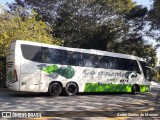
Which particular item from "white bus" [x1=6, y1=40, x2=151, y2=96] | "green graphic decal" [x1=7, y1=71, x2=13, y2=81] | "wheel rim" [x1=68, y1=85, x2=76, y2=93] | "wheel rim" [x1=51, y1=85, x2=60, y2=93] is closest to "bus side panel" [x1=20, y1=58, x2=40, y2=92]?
"white bus" [x1=6, y1=40, x2=151, y2=96]

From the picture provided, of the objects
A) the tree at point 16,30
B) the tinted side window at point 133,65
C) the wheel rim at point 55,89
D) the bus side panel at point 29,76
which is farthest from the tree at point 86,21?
the bus side panel at point 29,76

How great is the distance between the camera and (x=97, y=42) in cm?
3916

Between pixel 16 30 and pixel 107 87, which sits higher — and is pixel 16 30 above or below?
above

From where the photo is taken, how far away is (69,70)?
18219mm

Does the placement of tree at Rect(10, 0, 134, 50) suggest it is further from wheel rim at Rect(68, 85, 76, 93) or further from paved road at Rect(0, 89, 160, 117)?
paved road at Rect(0, 89, 160, 117)

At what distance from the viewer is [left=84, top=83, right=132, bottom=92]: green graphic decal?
63.5 ft

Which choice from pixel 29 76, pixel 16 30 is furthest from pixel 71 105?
pixel 16 30

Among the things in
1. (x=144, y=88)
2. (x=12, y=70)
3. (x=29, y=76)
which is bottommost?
Answer: (x=144, y=88)

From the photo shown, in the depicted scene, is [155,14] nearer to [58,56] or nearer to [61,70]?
[58,56]

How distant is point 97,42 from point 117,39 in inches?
167

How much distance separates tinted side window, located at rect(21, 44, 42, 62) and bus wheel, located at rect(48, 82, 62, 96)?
177 centimetres

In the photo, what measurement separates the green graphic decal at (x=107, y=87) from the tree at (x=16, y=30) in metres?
6.96

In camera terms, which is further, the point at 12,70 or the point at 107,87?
the point at 107,87

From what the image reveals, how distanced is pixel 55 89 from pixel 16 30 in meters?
7.52
